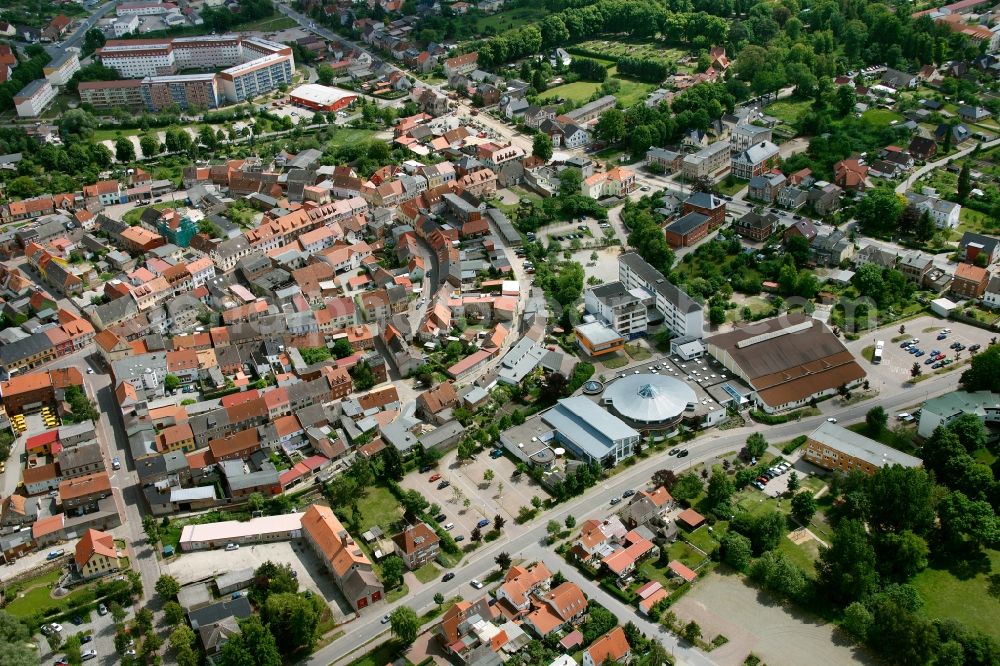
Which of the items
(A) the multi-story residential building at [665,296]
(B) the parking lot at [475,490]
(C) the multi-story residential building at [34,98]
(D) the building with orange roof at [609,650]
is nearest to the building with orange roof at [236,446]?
(B) the parking lot at [475,490]

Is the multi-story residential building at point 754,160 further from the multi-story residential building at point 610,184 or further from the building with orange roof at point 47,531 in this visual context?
the building with orange roof at point 47,531

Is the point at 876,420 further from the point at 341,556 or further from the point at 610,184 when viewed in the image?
the point at 610,184

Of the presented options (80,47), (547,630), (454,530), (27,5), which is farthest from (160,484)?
(27,5)

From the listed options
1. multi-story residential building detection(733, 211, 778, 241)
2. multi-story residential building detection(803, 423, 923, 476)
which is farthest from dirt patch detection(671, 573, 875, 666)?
multi-story residential building detection(733, 211, 778, 241)

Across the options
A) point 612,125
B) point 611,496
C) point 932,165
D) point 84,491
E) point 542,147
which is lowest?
point 84,491

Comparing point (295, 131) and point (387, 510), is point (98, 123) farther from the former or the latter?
point (387, 510)

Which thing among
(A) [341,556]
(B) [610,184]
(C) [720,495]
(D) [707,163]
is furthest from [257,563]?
(D) [707,163]
